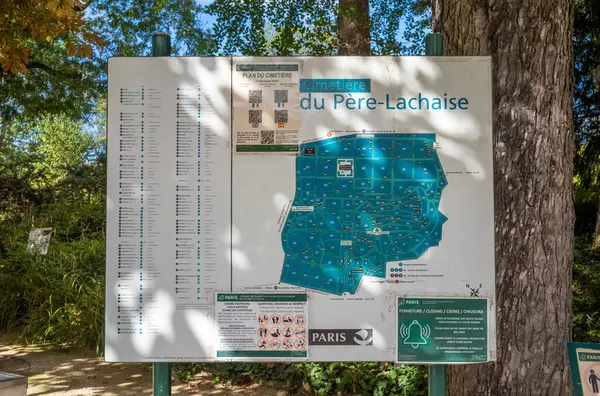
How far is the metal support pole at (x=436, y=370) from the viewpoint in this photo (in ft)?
8.31

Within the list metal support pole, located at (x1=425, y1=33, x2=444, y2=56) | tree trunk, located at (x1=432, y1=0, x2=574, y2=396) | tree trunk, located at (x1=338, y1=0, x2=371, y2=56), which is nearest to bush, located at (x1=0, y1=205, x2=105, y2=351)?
tree trunk, located at (x1=338, y1=0, x2=371, y2=56)

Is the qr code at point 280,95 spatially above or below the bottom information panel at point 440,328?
above

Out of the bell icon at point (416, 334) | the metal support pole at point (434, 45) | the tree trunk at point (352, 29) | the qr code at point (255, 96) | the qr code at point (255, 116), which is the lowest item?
the bell icon at point (416, 334)

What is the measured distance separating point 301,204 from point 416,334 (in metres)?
0.75

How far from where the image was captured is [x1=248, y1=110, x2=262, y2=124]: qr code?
244 centimetres

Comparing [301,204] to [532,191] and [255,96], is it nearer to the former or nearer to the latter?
[255,96]

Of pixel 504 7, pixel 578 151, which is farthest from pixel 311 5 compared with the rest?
pixel 504 7

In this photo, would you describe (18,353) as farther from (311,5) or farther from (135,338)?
(311,5)

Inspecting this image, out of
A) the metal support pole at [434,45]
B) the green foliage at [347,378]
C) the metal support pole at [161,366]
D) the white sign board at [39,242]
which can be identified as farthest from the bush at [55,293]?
the metal support pole at [434,45]

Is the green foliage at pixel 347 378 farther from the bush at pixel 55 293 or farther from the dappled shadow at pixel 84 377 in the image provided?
the bush at pixel 55 293

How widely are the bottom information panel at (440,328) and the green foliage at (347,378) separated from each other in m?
2.64

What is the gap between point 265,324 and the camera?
2422 mm

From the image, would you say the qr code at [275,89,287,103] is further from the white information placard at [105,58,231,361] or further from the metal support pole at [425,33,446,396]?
the metal support pole at [425,33,446,396]

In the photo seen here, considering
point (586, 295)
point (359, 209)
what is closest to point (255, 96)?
point (359, 209)
